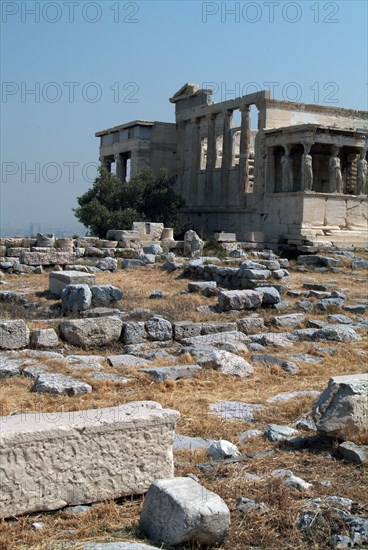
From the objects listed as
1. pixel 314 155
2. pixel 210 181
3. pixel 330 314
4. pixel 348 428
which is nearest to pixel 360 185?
pixel 314 155

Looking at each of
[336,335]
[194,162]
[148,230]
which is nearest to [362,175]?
[194,162]

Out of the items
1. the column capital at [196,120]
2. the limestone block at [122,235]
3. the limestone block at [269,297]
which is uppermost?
the column capital at [196,120]

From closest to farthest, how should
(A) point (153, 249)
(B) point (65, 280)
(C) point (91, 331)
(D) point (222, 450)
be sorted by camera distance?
(D) point (222, 450) < (C) point (91, 331) < (B) point (65, 280) < (A) point (153, 249)

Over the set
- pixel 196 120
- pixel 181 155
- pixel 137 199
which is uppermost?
pixel 196 120

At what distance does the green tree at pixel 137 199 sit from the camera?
25875mm

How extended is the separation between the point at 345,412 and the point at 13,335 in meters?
4.76

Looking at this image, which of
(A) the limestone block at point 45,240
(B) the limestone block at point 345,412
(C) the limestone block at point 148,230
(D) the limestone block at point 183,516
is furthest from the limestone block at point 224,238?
(D) the limestone block at point 183,516

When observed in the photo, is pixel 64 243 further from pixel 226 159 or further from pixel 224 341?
pixel 224 341

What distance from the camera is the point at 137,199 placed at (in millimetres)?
26625

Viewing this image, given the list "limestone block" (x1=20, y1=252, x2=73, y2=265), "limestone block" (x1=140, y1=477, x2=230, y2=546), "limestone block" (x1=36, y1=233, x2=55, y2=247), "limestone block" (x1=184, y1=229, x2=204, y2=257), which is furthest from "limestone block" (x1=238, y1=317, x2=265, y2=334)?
"limestone block" (x1=184, y1=229, x2=204, y2=257)

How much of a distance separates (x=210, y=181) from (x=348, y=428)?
2458 cm

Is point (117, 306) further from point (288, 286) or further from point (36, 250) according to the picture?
point (36, 250)

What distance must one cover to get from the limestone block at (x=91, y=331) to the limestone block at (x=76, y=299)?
226 centimetres

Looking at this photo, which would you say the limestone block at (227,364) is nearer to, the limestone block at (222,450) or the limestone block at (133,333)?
the limestone block at (133,333)
